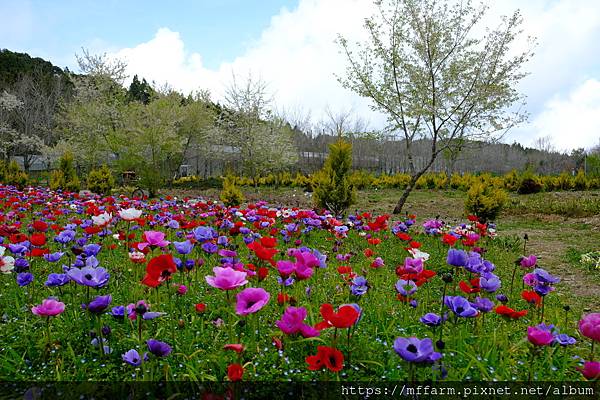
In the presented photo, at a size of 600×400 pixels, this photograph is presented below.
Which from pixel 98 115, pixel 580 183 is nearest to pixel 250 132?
pixel 98 115

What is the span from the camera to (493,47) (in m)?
13.0

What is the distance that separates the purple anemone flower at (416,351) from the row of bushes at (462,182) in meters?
13.1

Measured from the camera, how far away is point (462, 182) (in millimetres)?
22391

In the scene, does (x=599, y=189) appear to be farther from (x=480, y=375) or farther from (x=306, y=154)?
(x=306, y=154)

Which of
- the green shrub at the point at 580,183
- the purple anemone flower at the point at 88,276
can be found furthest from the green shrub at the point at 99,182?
the green shrub at the point at 580,183

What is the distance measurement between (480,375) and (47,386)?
1886 millimetres

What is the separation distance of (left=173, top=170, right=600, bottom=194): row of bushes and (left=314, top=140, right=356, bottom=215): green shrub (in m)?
4.41

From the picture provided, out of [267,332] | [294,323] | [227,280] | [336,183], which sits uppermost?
[336,183]

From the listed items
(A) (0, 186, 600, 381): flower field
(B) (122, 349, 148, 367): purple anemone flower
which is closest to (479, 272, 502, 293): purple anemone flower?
(A) (0, 186, 600, 381): flower field

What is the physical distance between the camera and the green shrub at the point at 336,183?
9.58 meters

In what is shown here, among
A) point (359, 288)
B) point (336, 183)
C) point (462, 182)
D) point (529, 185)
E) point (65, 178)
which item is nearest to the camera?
point (359, 288)

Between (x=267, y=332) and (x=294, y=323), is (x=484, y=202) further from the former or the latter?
(x=294, y=323)

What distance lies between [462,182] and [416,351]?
2312cm

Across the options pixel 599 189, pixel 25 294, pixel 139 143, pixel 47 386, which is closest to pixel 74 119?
pixel 139 143
